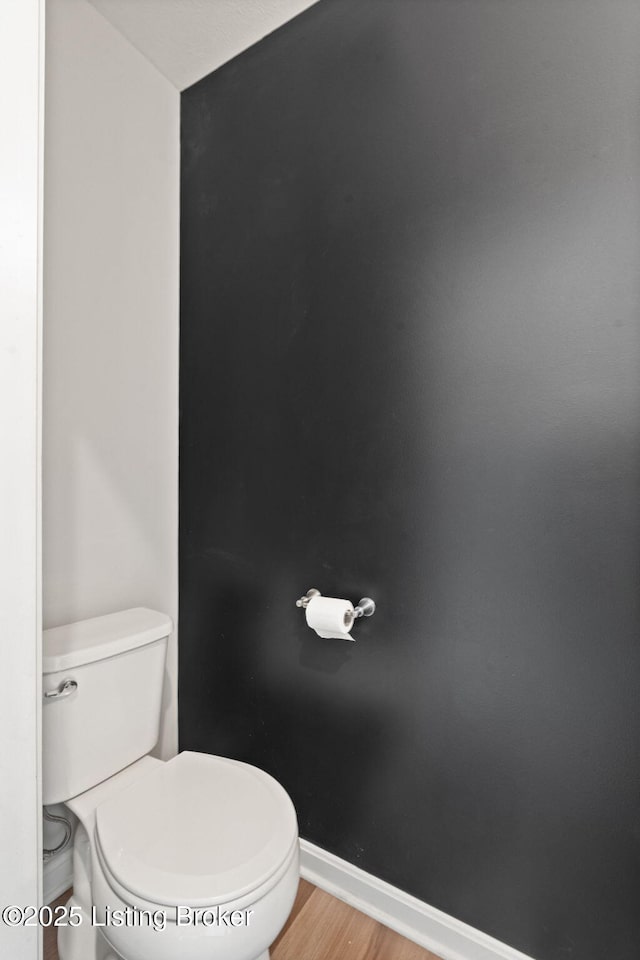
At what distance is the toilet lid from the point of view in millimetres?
933

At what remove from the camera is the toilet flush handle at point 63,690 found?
3.91 ft

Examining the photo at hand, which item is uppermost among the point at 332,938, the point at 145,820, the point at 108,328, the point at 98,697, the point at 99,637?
the point at 108,328

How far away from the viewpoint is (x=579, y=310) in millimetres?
1061

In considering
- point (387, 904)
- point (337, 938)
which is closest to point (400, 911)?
point (387, 904)

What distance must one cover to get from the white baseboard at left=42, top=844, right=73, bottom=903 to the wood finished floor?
0.02 metres

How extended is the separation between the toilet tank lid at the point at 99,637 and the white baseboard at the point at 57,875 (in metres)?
0.63

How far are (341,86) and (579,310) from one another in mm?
920

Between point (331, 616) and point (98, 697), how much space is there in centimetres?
63

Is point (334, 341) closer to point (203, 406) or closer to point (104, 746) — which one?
point (203, 406)

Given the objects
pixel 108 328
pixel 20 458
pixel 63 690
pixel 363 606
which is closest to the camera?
pixel 20 458

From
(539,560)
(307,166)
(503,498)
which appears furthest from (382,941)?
(307,166)

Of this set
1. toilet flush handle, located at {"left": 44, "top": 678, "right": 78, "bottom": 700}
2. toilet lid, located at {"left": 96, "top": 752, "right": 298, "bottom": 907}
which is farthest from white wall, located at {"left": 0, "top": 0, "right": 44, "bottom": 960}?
toilet flush handle, located at {"left": 44, "top": 678, "right": 78, "bottom": 700}

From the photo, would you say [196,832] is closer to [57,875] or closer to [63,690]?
[63,690]

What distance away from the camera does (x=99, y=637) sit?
4.38ft
